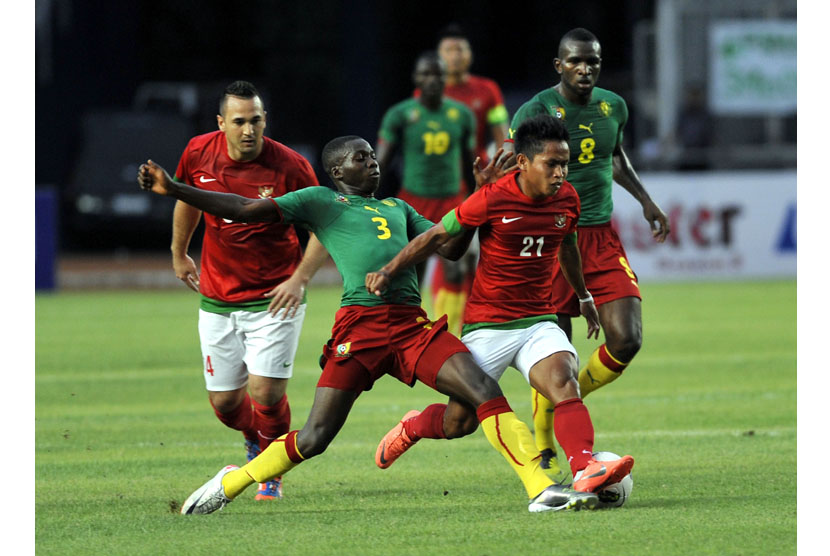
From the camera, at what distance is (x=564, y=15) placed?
1326 inches

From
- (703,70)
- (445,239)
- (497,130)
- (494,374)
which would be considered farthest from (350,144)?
(703,70)

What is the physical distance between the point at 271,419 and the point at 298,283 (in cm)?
103

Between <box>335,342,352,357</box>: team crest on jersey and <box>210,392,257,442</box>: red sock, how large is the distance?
1368 millimetres

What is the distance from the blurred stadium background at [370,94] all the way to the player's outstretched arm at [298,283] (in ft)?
49.6

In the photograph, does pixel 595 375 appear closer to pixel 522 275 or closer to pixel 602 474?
pixel 522 275

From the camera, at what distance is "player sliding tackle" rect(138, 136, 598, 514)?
23.3ft

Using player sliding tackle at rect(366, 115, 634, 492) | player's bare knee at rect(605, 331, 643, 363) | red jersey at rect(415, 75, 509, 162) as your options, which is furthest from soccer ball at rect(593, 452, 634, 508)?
red jersey at rect(415, 75, 509, 162)

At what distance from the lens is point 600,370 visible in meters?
8.79

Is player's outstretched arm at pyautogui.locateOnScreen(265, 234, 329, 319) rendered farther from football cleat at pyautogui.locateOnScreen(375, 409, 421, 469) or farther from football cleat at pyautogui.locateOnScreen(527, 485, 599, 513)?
football cleat at pyautogui.locateOnScreen(527, 485, 599, 513)

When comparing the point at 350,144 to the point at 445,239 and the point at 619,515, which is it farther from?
the point at 619,515

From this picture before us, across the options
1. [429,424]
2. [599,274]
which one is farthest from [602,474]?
[599,274]

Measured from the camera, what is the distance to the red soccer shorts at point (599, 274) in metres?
8.73

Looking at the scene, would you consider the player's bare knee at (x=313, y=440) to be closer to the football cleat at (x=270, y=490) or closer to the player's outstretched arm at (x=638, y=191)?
the football cleat at (x=270, y=490)

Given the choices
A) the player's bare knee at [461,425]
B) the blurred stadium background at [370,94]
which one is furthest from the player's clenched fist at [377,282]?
the blurred stadium background at [370,94]
